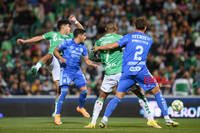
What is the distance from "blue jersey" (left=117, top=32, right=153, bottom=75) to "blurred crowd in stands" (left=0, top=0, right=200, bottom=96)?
632 cm

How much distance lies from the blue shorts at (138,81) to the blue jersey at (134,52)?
0.32 ft

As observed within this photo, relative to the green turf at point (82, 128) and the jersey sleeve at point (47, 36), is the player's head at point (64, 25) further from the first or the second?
the green turf at point (82, 128)

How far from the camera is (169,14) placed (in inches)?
819

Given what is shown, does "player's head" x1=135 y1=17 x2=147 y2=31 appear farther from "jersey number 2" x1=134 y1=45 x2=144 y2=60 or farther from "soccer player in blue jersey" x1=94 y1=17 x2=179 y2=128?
"jersey number 2" x1=134 y1=45 x2=144 y2=60

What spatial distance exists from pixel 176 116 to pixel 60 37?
511 centimetres

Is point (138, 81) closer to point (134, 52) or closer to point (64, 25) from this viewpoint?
point (134, 52)

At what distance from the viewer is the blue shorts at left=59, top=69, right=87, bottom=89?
39.2ft

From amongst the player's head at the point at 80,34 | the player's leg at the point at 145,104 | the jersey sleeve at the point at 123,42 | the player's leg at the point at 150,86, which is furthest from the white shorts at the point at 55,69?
the player's leg at the point at 150,86

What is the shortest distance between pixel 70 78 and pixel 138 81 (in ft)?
7.95

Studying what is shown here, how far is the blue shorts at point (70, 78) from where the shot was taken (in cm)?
1196

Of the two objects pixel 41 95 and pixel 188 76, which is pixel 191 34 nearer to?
pixel 188 76

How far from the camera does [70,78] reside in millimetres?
12055

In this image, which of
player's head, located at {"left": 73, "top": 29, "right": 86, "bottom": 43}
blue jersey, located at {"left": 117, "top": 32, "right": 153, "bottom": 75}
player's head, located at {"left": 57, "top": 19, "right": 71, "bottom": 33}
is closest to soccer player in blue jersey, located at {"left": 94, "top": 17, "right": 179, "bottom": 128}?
blue jersey, located at {"left": 117, "top": 32, "right": 153, "bottom": 75}

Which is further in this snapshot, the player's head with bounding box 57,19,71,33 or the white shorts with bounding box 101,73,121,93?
the player's head with bounding box 57,19,71,33
